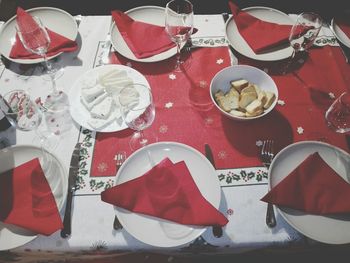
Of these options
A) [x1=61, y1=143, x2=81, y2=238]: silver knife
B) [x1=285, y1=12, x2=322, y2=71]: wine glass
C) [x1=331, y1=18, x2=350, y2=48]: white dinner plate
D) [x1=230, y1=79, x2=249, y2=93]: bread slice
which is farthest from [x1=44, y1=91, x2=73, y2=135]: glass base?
[x1=331, y1=18, x2=350, y2=48]: white dinner plate

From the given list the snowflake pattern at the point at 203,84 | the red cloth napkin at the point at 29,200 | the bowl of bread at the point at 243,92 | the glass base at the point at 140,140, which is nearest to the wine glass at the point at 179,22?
the snowflake pattern at the point at 203,84

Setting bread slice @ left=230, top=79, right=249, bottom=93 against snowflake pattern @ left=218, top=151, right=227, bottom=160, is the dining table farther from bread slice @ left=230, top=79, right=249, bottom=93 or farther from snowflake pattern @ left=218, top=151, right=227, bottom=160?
bread slice @ left=230, top=79, right=249, bottom=93

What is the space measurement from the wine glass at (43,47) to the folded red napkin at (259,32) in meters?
0.77

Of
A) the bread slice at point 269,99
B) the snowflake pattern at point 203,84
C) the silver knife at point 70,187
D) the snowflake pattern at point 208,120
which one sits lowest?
the silver knife at point 70,187

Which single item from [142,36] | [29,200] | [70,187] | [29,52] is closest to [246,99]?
[142,36]

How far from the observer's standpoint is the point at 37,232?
81 centimetres

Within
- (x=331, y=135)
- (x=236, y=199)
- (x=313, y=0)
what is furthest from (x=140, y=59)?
(x=313, y=0)

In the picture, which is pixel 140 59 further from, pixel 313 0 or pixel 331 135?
pixel 313 0

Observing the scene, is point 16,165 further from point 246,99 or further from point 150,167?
point 246,99

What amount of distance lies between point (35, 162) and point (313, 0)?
257 cm

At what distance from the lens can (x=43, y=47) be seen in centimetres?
114

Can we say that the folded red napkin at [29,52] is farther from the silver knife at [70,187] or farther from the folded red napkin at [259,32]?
the folded red napkin at [259,32]

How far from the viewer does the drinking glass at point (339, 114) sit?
1048mm

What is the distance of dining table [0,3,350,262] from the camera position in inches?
33.2
